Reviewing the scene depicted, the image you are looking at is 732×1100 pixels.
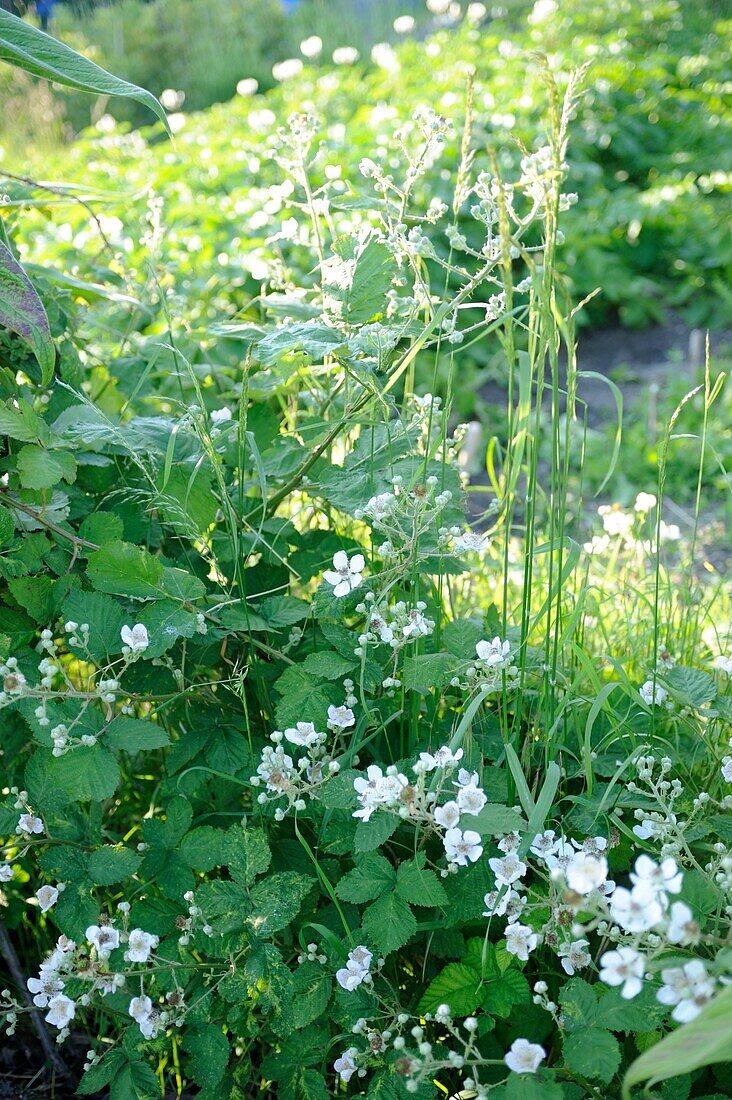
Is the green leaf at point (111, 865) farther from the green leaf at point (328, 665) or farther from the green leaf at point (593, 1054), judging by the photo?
the green leaf at point (593, 1054)

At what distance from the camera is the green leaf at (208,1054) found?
118 cm

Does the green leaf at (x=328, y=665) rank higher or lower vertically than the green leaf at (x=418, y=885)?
higher

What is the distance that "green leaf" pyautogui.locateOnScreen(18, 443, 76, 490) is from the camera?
1.29m

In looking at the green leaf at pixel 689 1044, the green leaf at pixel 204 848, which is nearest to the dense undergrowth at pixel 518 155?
the green leaf at pixel 204 848

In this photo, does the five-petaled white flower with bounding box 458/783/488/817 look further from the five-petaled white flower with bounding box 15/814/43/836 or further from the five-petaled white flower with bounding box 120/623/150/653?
the five-petaled white flower with bounding box 15/814/43/836

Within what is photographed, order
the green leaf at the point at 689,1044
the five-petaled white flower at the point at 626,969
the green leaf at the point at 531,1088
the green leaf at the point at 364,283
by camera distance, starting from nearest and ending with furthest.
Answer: the green leaf at the point at 689,1044
the five-petaled white flower at the point at 626,969
the green leaf at the point at 531,1088
the green leaf at the point at 364,283

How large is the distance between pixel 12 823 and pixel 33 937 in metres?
0.47

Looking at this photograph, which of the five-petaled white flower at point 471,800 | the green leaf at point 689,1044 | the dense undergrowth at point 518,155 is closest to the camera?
the green leaf at point 689,1044

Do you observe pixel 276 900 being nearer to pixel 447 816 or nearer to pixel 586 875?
pixel 447 816

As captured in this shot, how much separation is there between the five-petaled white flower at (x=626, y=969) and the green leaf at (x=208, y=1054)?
0.53m

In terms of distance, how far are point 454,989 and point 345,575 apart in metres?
0.50

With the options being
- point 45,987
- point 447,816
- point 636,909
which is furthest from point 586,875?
point 45,987

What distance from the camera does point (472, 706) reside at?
1.19 m

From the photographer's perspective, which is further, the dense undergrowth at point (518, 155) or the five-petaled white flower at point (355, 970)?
the dense undergrowth at point (518, 155)
